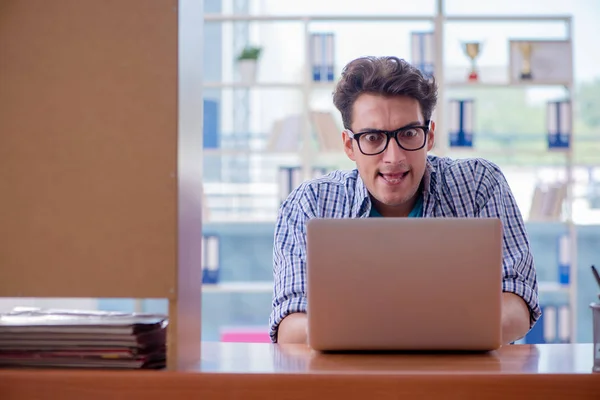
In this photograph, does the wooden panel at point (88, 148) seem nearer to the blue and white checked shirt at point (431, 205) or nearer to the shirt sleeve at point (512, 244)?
the blue and white checked shirt at point (431, 205)

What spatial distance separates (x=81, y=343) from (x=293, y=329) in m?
0.71

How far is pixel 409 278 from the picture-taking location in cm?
126

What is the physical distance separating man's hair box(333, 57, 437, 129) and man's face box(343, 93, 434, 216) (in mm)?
22

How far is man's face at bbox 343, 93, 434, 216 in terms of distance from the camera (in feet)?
6.76

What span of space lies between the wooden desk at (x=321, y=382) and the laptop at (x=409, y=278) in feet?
0.23

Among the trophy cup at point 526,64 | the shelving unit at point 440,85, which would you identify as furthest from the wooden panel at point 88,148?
the trophy cup at point 526,64

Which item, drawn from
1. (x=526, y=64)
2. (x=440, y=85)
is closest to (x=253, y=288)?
(x=440, y=85)

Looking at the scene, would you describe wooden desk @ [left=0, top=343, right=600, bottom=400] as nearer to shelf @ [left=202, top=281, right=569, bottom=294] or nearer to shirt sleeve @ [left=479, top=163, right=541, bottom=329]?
shirt sleeve @ [left=479, top=163, right=541, bottom=329]

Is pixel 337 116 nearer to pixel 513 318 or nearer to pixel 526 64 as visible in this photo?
pixel 526 64

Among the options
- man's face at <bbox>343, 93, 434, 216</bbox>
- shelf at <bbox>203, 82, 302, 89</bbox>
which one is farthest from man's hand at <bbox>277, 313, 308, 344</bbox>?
shelf at <bbox>203, 82, 302, 89</bbox>

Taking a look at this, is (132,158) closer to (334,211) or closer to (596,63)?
(334,211)

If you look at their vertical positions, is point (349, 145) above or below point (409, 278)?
above

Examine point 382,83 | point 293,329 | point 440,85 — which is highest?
point 440,85

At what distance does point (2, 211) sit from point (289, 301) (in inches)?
34.1
